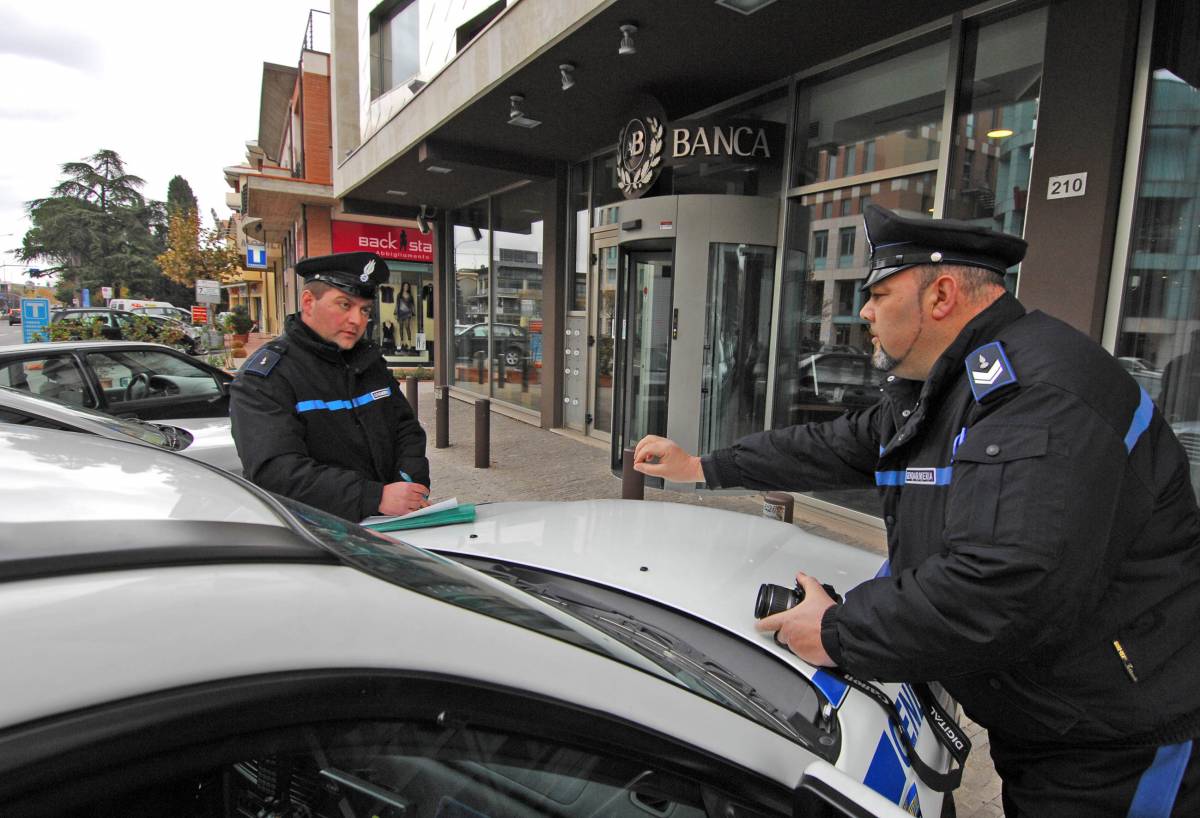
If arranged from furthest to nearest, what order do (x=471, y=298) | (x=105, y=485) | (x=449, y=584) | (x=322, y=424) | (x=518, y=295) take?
(x=471, y=298)
(x=518, y=295)
(x=322, y=424)
(x=449, y=584)
(x=105, y=485)

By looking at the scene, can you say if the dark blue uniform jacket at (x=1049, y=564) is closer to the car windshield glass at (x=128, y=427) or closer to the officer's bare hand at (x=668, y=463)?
the officer's bare hand at (x=668, y=463)

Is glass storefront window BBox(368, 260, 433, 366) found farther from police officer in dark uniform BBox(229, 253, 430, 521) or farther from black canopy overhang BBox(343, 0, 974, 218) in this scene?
police officer in dark uniform BBox(229, 253, 430, 521)

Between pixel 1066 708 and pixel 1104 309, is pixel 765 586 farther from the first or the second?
pixel 1104 309

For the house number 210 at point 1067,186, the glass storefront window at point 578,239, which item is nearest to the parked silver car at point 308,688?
the house number 210 at point 1067,186

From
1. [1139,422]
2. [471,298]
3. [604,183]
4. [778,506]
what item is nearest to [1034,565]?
[1139,422]

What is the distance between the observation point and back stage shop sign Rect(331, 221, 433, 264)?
21.2 metres

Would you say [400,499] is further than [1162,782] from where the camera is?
Yes

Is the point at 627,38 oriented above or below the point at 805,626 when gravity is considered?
above

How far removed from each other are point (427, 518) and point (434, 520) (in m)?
0.03

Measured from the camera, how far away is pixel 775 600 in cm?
165

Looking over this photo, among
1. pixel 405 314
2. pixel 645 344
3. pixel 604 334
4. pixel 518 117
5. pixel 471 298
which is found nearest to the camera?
pixel 645 344

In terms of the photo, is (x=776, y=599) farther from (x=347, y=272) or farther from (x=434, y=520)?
(x=347, y=272)

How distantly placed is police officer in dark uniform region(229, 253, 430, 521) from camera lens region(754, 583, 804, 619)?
1.42m

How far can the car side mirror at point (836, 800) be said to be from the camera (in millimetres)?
952
